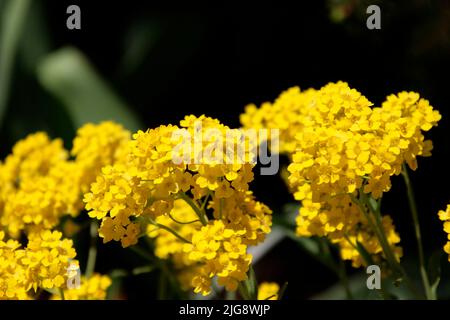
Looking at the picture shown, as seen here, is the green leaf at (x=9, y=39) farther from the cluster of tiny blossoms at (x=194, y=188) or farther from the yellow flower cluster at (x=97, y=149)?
the cluster of tiny blossoms at (x=194, y=188)

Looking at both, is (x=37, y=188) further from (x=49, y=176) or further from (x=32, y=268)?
(x=32, y=268)

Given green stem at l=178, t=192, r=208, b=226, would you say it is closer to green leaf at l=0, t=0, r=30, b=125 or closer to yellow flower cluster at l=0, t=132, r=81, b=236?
yellow flower cluster at l=0, t=132, r=81, b=236

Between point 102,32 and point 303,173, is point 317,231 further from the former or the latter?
point 102,32

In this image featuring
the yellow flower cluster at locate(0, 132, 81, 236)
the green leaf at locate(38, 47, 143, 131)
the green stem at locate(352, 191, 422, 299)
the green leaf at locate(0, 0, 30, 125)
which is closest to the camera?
the green stem at locate(352, 191, 422, 299)

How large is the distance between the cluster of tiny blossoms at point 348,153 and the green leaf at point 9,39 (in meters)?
1.13

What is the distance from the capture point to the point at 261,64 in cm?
212

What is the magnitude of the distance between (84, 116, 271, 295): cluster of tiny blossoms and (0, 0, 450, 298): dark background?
2.59 ft

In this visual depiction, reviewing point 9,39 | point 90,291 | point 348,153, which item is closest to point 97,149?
point 90,291

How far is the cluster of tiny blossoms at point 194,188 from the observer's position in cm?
90

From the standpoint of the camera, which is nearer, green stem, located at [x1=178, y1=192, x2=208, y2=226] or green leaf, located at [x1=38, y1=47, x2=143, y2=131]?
green stem, located at [x1=178, y1=192, x2=208, y2=226]

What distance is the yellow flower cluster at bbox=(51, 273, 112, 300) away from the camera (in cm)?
109

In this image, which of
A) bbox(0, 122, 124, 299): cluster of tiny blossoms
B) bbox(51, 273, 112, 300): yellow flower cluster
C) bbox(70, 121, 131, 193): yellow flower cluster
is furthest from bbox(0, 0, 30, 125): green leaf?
bbox(51, 273, 112, 300): yellow flower cluster

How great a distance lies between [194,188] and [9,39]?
4.06 feet

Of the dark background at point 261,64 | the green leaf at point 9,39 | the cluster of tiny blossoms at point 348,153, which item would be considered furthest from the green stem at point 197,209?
the green leaf at point 9,39
